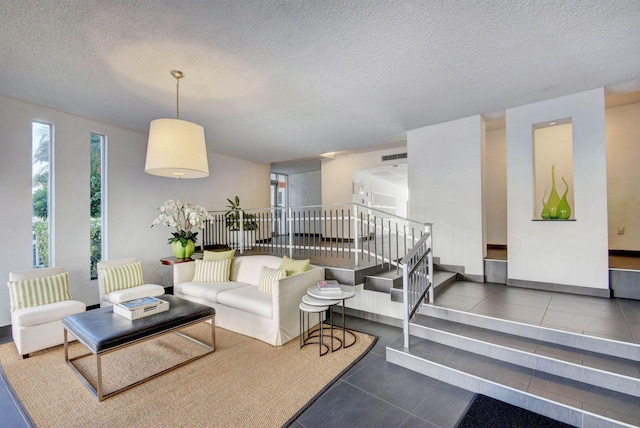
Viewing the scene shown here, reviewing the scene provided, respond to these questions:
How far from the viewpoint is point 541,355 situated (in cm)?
251

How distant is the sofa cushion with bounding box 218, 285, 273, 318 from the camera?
3.48 meters

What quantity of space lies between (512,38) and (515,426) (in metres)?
3.31

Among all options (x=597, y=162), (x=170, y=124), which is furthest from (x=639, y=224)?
(x=170, y=124)

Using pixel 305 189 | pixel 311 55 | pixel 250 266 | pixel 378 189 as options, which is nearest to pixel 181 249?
pixel 250 266

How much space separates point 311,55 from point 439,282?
3612mm

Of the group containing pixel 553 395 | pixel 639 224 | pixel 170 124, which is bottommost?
pixel 553 395

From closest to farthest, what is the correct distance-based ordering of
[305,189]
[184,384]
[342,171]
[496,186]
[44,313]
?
1. [184,384]
2. [44,313]
3. [496,186]
4. [342,171]
5. [305,189]

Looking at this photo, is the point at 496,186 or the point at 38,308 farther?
the point at 496,186

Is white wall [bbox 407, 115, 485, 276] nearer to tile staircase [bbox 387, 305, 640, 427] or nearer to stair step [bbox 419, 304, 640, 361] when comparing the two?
stair step [bbox 419, 304, 640, 361]

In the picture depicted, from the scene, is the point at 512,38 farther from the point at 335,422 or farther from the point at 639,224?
the point at 639,224

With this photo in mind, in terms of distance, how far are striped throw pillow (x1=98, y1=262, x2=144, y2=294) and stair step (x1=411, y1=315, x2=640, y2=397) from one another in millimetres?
4298

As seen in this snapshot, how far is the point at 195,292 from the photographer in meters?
4.36

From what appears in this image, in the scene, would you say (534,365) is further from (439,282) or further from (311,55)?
(311,55)

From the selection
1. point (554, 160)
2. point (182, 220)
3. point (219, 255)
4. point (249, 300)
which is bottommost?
point (249, 300)
